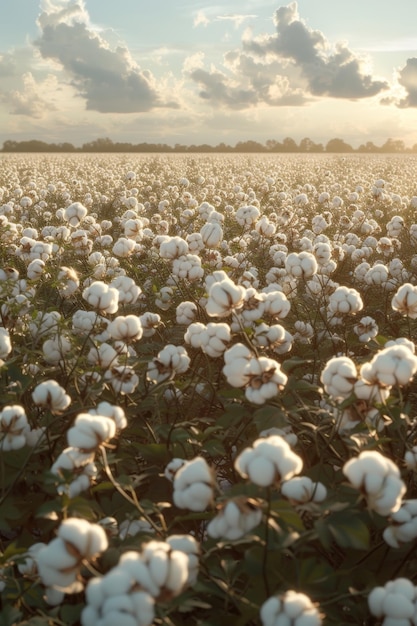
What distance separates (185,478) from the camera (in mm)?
1679

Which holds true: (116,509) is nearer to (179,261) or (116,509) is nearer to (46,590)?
(46,590)

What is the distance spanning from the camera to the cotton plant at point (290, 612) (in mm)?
1400

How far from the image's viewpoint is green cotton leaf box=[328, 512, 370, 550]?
171 centimetres

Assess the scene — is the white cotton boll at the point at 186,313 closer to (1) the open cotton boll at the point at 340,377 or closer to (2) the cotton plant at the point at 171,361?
(2) the cotton plant at the point at 171,361

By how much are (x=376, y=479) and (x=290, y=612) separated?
0.39 meters

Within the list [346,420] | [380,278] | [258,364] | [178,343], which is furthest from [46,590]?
[380,278]

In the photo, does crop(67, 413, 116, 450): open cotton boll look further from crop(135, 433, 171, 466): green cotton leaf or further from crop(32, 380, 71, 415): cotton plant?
crop(135, 433, 171, 466): green cotton leaf

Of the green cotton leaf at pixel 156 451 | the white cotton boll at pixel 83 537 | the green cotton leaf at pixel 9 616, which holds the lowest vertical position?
the green cotton leaf at pixel 9 616

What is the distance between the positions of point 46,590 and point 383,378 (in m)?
1.29

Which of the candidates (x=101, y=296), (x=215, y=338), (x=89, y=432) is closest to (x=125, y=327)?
(x=101, y=296)

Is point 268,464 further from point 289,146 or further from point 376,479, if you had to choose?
point 289,146

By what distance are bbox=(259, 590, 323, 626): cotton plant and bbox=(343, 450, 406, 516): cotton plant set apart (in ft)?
1.07

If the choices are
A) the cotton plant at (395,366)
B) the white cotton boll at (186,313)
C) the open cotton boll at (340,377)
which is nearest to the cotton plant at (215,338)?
the open cotton boll at (340,377)

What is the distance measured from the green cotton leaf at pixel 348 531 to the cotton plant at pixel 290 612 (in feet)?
1.04
